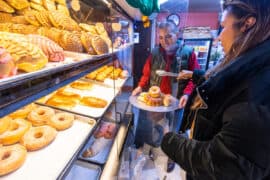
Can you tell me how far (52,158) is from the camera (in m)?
0.71

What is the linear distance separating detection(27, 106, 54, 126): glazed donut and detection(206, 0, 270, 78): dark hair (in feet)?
3.39

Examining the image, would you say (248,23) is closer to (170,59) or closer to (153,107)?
(153,107)

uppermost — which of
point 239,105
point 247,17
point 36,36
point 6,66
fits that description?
point 247,17

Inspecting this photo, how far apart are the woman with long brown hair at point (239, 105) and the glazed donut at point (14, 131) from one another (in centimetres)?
80

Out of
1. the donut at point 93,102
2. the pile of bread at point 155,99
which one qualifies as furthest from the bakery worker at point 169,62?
the donut at point 93,102

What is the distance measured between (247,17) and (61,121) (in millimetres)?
1042

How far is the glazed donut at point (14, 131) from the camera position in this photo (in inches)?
28.0

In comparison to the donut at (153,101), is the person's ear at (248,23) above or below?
above

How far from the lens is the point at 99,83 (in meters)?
1.69

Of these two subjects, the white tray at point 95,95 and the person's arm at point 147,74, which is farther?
the person's arm at point 147,74

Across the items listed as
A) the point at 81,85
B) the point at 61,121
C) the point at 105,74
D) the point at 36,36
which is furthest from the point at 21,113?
the point at 105,74

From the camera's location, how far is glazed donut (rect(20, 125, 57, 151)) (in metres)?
0.73

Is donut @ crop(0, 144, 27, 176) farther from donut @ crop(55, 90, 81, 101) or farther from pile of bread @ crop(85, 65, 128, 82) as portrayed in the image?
pile of bread @ crop(85, 65, 128, 82)

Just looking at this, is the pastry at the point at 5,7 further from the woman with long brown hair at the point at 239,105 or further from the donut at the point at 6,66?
the woman with long brown hair at the point at 239,105
